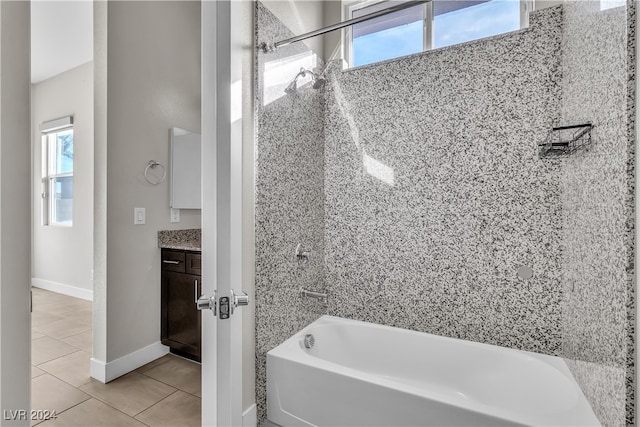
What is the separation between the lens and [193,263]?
7.70ft

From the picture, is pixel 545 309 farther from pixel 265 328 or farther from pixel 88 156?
pixel 88 156

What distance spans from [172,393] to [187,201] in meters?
1.45

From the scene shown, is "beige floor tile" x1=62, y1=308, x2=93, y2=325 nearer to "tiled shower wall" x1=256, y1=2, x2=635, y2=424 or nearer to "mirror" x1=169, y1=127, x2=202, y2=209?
"mirror" x1=169, y1=127, x2=202, y2=209

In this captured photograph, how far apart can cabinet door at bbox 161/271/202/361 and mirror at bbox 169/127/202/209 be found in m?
0.62

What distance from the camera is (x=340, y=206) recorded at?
2.29m

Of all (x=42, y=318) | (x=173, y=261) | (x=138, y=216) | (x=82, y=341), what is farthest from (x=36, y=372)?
(x=42, y=318)

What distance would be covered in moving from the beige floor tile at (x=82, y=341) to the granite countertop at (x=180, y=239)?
1.02 m

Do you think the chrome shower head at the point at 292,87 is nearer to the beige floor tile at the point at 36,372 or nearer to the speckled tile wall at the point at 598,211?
the speckled tile wall at the point at 598,211

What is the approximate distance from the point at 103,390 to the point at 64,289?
2.81 metres

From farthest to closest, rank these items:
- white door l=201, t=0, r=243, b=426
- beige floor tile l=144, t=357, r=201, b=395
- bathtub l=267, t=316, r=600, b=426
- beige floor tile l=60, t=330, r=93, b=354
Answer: beige floor tile l=60, t=330, r=93, b=354
beige floor tile l=144, t=357, r=201, b=395
bathtub l=267, t=316, r=600, b=426
white door l=201, t=0, r=243, b=426

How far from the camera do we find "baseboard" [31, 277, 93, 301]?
12.6ft

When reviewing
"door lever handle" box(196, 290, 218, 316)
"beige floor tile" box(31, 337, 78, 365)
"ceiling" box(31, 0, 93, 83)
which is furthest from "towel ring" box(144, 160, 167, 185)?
"door lever handle" box(196, 290, 218, 316)

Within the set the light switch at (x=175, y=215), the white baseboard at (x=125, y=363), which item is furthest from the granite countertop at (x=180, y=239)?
the white baseboard at (x=125, y=363)

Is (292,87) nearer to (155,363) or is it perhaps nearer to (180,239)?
(180,239)
